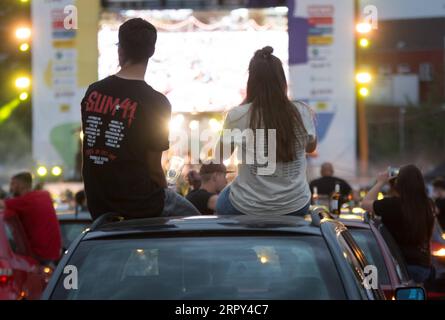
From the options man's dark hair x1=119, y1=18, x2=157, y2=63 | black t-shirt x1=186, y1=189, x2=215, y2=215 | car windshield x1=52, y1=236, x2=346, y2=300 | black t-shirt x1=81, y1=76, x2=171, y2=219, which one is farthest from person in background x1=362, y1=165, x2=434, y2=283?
car windshield x1=52, y1=236, x2=346, y2=300

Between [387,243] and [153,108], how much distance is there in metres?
3.04

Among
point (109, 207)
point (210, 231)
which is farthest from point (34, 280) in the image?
point (210, 231)

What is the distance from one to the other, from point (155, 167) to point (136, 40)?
2.36 feet

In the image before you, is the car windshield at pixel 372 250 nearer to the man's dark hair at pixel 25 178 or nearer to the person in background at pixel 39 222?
the person in background at pixel 39 222

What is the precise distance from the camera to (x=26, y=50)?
22.3 m

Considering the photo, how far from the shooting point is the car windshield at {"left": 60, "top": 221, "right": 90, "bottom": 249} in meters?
Answer: 13.1

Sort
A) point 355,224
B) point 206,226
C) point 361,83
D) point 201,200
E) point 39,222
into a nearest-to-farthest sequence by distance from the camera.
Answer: point 206,226, point 355,224, point 201,200, point 39,222, point 361,83

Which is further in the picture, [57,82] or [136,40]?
[57,82]

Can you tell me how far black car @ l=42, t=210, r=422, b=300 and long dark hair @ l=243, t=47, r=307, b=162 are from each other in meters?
1.55

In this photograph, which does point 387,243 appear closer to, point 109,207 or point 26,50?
point 109,207

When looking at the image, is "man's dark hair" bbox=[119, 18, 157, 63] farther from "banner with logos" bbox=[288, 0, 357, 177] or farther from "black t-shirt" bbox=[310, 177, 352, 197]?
"banner with logos" bbox=[288, 0, 357, 177]

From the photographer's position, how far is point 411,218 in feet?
32.0

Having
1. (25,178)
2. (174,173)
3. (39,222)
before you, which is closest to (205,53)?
(25,178)

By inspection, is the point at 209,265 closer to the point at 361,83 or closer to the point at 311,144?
the point at 311,144
